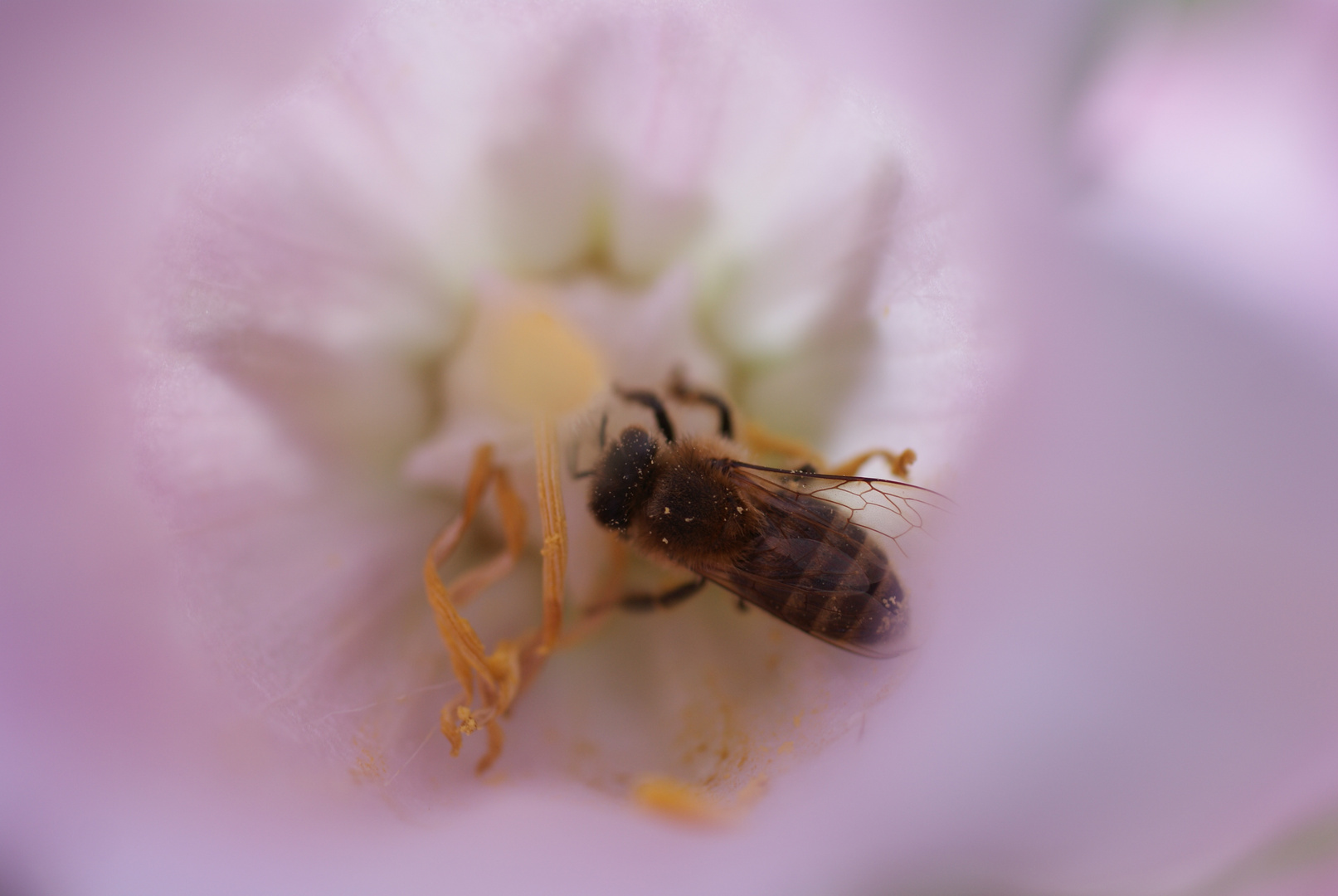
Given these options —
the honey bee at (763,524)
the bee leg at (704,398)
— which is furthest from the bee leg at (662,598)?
the bee leg at (704,398)

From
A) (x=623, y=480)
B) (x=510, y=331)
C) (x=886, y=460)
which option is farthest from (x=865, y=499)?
(x=510, y=331)

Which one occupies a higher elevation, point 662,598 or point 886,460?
point 886,460

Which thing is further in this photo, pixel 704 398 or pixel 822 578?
pixel 704 398

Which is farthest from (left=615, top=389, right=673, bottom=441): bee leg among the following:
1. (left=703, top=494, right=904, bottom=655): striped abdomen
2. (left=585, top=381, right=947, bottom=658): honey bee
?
(left=703, top=494, right=904, bottom=655): striped abdomen

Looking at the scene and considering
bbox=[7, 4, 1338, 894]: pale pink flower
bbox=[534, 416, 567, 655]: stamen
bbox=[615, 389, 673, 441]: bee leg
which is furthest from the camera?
bbox=[615, 389, 673, 441]: bee leg

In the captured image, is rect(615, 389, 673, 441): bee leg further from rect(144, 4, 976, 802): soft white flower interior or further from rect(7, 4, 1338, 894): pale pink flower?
rect(7, 4, 1338, 894): pale pink flower

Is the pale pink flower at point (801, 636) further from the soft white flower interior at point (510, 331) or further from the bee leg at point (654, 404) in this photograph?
the bee leg at point (654, 404)

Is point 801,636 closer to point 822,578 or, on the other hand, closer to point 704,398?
point 822,578
